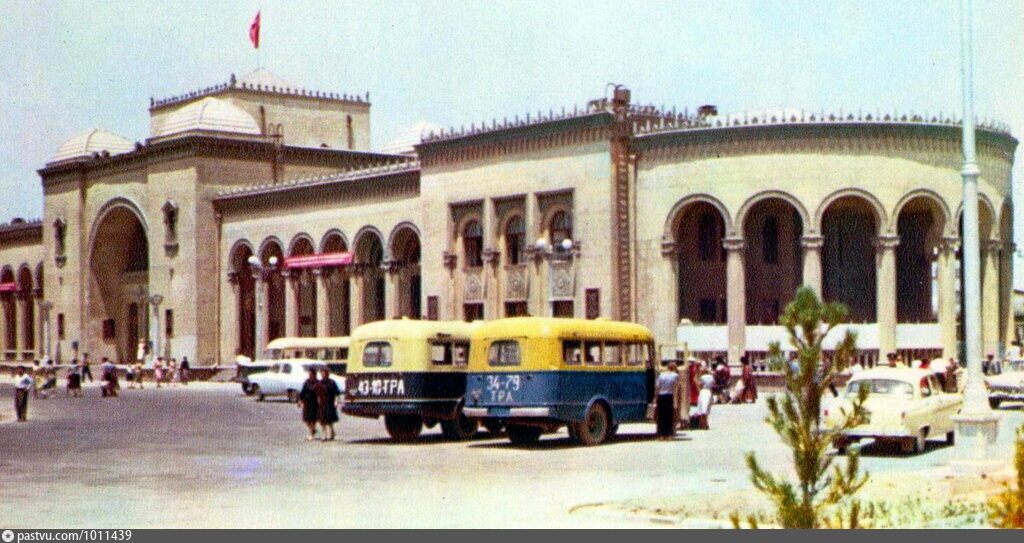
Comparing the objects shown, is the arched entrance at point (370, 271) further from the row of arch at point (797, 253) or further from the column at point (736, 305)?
the column at point (736, 305)

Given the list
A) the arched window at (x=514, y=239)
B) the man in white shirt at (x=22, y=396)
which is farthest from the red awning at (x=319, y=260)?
the man in white shirt at (x=22, y=396)

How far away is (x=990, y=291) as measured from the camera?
1711 inches

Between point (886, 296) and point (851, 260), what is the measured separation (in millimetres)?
2957

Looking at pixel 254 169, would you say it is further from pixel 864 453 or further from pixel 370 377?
pixel 864 453

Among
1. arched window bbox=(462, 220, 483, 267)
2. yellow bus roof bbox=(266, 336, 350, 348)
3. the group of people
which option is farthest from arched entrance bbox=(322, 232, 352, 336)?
the group of people

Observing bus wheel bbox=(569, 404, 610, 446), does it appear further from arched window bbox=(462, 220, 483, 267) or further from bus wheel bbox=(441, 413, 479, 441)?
arched window bbox=(462, 220, 483, 267)

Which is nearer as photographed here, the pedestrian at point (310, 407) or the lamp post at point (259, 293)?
the pedestrian at point (310, 407)

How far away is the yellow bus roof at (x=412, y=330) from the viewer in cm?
2511

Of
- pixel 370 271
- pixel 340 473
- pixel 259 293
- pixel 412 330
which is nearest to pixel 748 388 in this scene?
pixel 412 330

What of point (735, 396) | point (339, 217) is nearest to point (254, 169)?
point (339, 217)

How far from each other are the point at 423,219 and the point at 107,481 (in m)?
30.9

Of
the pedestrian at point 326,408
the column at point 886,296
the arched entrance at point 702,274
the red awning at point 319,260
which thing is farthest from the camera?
the red awning at point 319,260

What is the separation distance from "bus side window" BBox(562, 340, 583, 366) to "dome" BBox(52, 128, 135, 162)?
4755cm

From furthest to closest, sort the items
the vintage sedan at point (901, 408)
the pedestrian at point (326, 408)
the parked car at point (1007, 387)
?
the parked car at point (1007, 387) → the pedestrian at point (326, 408) → the vintage sedan at point (901, 408)
